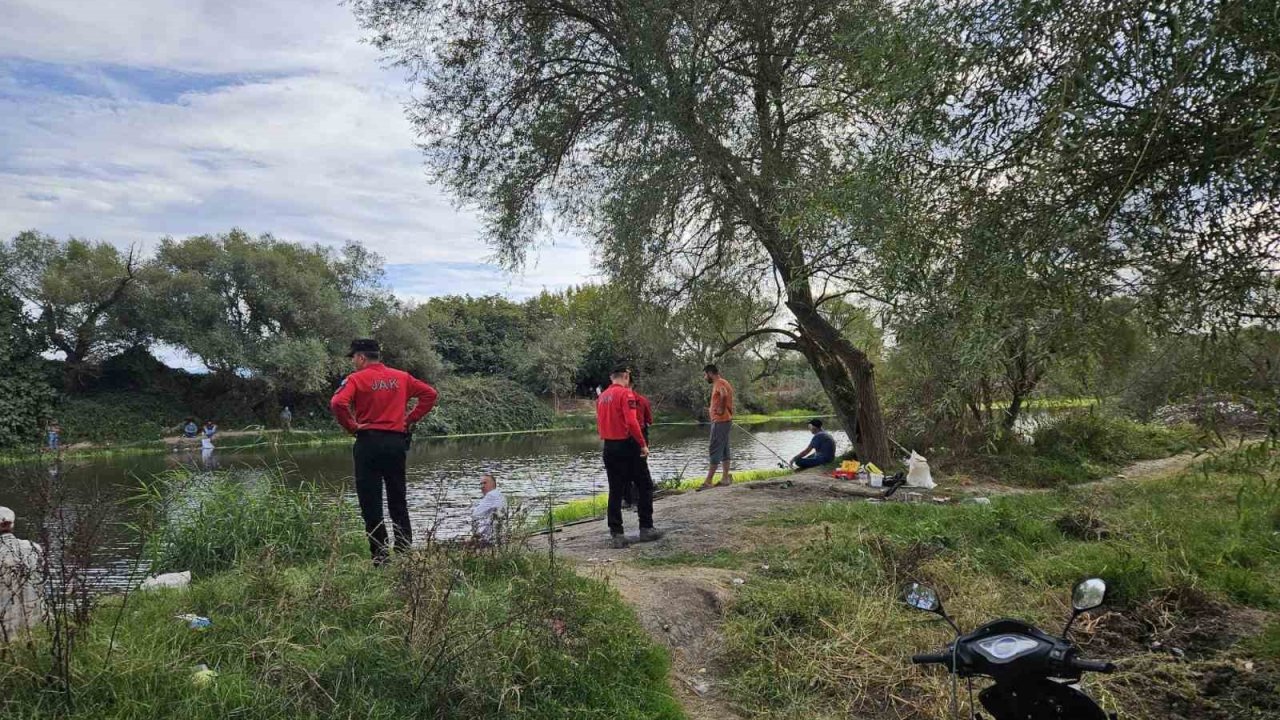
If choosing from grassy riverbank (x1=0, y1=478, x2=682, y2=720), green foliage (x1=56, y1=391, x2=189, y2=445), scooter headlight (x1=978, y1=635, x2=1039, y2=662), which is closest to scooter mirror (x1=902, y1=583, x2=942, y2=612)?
scooter headlight (x1=978, y1=635, x2=1039, y2=662)

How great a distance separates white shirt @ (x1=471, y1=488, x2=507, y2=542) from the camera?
5344 millimetres

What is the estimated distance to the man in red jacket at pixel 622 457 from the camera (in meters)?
7.64

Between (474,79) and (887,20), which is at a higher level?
(474,79)

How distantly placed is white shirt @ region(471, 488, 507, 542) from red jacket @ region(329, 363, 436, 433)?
103 cm

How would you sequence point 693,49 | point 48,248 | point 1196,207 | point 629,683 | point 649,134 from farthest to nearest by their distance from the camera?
point 48,248 → point 649,134 → point 693,49 → point 629,683 → point 1196,207

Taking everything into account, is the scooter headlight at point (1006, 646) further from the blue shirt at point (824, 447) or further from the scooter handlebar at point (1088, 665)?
the blue shirt at point (824, 447)

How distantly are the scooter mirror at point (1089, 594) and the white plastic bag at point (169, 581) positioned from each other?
5.21 m

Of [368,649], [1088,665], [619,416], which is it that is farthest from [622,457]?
[1088,665]

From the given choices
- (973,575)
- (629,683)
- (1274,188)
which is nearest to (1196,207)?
(1274,188)

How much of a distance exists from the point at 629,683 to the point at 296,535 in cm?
319

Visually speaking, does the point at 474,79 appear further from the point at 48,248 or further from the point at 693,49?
the point at 48,248

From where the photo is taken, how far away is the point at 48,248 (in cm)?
3344

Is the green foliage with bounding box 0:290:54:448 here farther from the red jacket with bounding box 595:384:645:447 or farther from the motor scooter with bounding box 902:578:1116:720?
the motor scooter with bounding box 902:578:1116:720

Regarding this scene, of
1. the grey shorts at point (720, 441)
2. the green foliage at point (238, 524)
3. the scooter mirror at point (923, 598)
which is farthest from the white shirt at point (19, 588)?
the grey shorts at point (720, 441)
